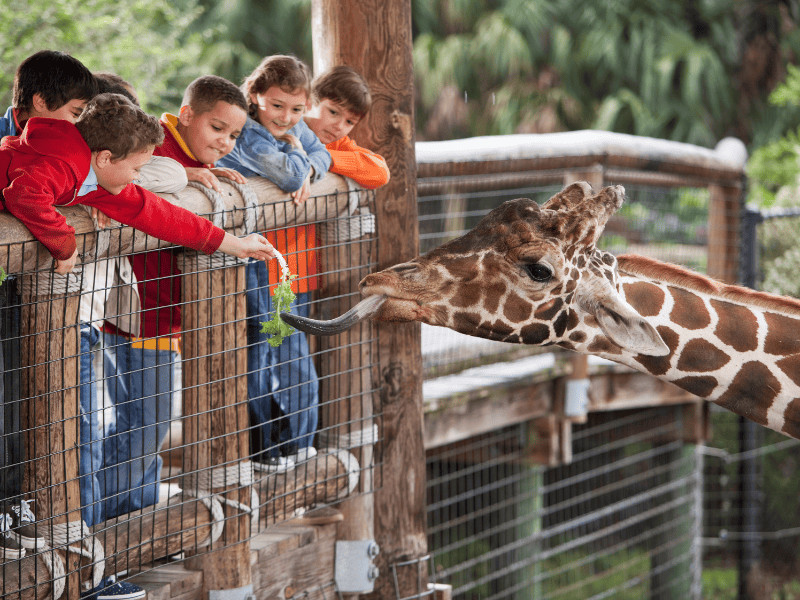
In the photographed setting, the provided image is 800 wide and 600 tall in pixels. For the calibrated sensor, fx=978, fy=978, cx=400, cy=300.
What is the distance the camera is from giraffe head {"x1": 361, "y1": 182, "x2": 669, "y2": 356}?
3.03m

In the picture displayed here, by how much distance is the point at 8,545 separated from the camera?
8.05ft

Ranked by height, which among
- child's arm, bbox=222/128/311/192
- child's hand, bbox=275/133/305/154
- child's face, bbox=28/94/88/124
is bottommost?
child's arm, bbox=222/128/311/192

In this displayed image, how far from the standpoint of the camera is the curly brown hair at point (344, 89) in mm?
3283

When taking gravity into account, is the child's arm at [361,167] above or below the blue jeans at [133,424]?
above

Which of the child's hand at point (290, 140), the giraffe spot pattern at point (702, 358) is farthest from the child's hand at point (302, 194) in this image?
the giraffe spot pattern at point (702, 358)

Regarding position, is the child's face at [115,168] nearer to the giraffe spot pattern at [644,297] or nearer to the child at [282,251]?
the child at [282,251]

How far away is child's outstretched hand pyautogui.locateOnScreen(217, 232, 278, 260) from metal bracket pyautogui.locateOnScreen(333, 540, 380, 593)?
1255mm

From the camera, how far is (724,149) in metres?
6.82

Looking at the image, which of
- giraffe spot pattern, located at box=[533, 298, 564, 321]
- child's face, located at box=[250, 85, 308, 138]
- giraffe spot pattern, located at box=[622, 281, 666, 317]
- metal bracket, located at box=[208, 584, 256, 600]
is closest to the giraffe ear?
giraffe spot pattern, located at box=[533, 298, 564, 321]

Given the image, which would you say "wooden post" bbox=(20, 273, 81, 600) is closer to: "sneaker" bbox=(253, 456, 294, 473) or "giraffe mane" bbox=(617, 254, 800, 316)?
"sneaker" bbox=(253, 456, 294, 473)

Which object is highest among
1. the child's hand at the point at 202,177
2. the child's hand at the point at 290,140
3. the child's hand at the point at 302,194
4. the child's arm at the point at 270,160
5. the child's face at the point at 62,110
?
the child's face at the point at 62,110

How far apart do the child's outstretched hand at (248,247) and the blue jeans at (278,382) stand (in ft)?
0.92

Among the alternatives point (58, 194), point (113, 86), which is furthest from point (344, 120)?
point (58, 194)

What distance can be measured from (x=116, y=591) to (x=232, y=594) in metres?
0.41
